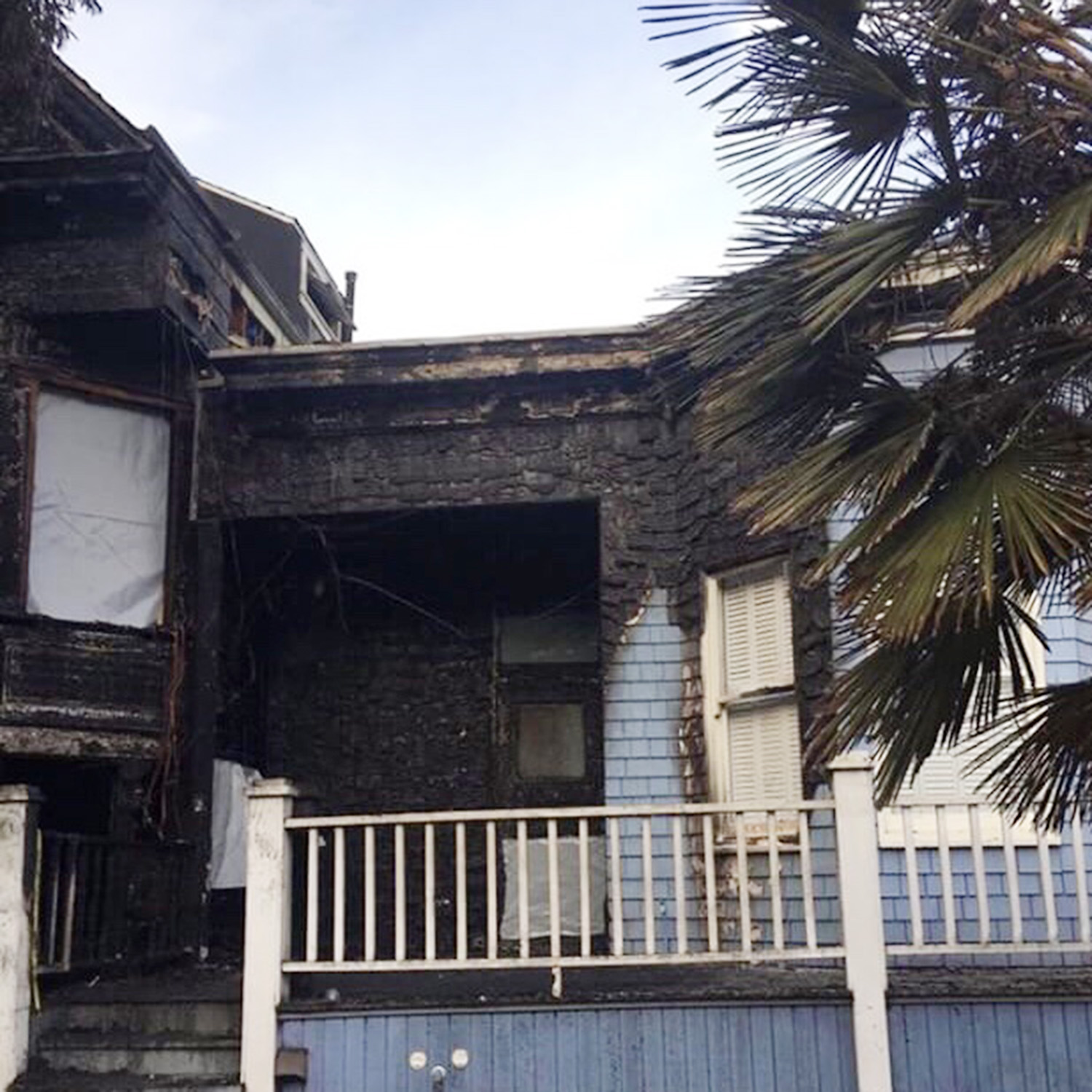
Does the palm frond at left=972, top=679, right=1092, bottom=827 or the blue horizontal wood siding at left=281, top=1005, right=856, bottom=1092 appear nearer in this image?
the palm frond at left=972, top=679, right=1092, bottom=827

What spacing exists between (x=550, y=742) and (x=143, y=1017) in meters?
4.16

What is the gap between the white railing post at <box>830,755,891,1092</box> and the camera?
6.10 m

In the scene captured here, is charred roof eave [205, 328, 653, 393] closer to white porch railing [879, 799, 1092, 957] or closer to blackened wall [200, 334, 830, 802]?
blackened wall [200, 334, 830, 802]

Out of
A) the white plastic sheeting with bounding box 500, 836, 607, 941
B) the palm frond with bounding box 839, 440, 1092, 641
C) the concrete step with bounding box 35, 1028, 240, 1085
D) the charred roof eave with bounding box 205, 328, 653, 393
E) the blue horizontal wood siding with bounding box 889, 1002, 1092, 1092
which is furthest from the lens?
the white plastic sheeting with bounding box 500, 836, 607, 941

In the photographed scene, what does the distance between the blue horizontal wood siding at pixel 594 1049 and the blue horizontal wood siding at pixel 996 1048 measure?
0.29 meters

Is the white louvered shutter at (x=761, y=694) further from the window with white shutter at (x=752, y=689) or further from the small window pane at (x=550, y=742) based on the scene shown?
the small window pane at (x=550, y=742)

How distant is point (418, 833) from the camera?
10.5 m

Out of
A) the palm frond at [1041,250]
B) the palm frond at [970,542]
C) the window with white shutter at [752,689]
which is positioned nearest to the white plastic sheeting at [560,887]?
the window with white shutter at [752,689]

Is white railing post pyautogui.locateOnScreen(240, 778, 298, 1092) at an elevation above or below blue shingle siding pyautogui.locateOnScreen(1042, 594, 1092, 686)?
below

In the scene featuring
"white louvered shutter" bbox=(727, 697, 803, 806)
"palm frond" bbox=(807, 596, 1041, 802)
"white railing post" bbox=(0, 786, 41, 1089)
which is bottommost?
"white railing post" bbox=(0, 786, 41, 1089)

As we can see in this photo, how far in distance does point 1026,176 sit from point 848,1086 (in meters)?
3.81

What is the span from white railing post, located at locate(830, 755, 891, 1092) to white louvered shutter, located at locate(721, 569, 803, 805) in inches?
68.9

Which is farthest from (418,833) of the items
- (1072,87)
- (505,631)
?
(1072,87)

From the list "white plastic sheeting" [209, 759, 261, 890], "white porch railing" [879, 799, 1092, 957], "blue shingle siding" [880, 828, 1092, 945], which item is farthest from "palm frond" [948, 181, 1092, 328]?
"white plastic sheeting" [209, 759, 261, 890]
